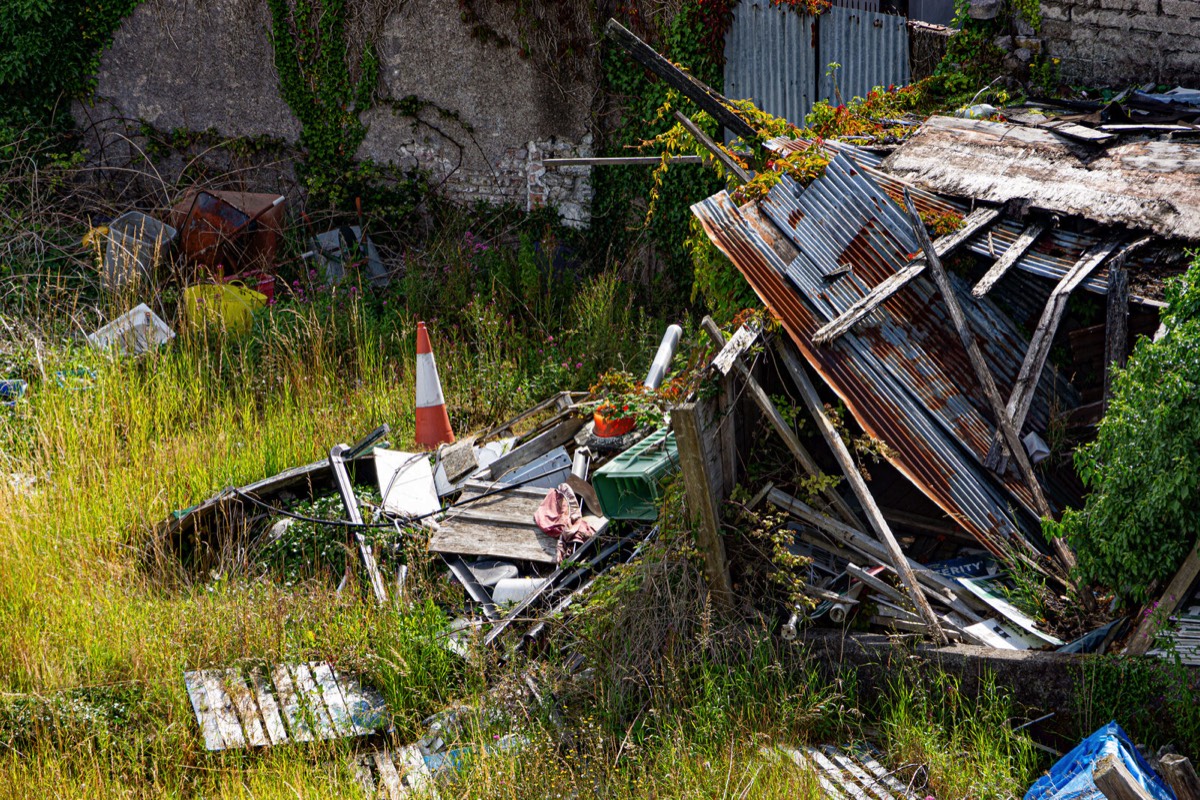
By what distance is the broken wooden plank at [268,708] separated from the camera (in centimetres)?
488

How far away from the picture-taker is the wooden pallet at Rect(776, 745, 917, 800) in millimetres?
4223

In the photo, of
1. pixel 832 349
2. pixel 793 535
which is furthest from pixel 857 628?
pixel 832 349

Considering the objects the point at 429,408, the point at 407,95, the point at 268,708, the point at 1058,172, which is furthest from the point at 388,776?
the point at 407,95

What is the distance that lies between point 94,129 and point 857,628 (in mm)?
10467

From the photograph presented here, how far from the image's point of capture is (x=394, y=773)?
4715mm

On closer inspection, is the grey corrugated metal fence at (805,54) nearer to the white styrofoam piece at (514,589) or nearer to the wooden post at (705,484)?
the wooden post at (705,484)

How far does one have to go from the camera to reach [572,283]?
32.0 feet

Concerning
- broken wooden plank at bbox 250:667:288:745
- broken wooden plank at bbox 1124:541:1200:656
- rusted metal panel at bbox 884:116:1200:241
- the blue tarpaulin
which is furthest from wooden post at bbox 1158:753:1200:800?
broken wooden plank at bbox 250:667:288:745

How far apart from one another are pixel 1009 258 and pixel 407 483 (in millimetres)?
4001

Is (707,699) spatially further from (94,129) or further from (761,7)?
(94,129)

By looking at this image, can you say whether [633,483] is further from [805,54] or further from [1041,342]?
[805,54]

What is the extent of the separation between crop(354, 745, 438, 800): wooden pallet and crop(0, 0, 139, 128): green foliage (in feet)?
30.4

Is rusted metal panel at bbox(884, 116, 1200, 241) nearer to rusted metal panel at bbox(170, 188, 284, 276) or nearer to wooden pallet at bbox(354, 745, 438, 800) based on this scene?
wooden pallet at bbox(354, 745, 438, 800)

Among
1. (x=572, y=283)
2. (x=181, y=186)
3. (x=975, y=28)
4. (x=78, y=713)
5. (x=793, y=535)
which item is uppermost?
(x=975, y=28)
